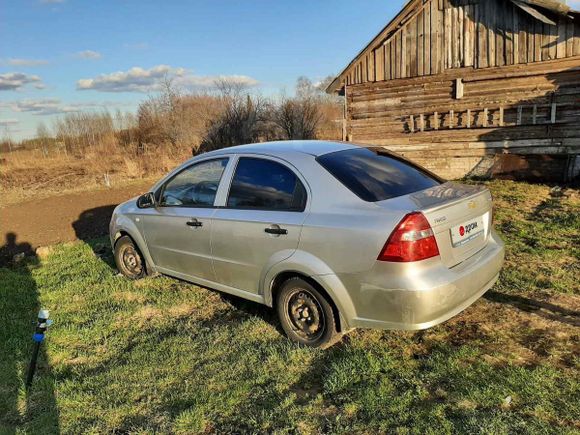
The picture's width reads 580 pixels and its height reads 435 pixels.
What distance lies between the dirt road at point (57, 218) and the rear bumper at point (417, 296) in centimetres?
787

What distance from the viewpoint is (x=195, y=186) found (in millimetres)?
4910

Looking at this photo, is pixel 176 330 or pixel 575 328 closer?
pixel 575 328

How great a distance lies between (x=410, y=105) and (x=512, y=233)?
8368 mm

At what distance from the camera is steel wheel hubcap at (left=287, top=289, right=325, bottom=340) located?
3.79 metres

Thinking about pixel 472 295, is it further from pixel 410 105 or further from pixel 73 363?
pixel 410 105

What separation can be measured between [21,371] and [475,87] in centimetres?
1331

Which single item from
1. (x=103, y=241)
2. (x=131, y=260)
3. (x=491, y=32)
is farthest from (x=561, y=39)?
(x=103, y=241)

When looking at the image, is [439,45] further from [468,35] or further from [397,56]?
[397,56]

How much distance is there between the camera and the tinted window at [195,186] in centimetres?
463

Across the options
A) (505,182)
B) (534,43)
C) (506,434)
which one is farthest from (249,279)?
(534,43)

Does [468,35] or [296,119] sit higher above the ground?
[468,35]

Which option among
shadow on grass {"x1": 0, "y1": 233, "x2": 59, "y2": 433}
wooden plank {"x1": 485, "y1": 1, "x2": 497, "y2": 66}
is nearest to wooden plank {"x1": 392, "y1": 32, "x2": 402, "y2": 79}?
wooden plank {"x1": 485, "y1": 1, "x2": 497, "y2": 66}

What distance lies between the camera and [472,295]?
357cm

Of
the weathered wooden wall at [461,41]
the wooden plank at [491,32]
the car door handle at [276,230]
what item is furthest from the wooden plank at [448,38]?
the car door handle at [276,230]
